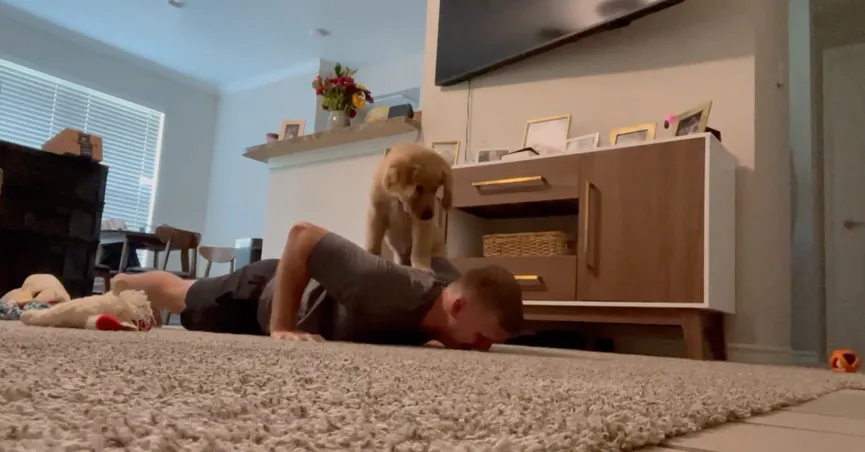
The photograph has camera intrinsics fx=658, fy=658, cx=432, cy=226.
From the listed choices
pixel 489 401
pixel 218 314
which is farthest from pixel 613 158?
pixel 489 401

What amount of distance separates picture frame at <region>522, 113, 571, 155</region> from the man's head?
59.2 inches

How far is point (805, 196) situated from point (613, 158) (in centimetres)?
162

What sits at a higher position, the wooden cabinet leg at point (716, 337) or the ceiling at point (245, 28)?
the ceiling at point (245, 28)

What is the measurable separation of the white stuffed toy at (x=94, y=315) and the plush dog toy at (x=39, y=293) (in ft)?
1.65

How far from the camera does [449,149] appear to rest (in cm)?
331

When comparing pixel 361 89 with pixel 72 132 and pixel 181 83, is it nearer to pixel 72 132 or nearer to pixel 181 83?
pixel 72 132

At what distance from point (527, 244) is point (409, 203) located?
73 cm

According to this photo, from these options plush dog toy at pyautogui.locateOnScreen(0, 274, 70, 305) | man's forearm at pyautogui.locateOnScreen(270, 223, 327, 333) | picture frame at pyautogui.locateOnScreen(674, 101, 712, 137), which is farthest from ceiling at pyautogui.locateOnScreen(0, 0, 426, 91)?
man's forearm at pyautogui.locateOnScreen(270, 223, 327, 333)

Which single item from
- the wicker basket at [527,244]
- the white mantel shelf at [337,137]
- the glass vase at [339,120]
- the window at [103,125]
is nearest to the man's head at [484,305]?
the wicker basket at [527,244]

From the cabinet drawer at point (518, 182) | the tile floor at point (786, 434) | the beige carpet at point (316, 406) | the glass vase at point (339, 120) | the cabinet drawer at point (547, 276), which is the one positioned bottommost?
the tile floor at point (786, 434)

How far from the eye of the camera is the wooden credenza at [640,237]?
7.26 ft

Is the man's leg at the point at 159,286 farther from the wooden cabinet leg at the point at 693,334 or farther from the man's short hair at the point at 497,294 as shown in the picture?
the wooden cabinet leg at the point at 693,334

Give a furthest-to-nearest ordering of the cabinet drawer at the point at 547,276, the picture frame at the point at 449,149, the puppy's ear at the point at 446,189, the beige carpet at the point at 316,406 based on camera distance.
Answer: the picture frame at the point at 449,149, the cabinet drawer at the point at 547,276, the puppy's ear at the point at 446,189, the beige carpet at the point at 316,406

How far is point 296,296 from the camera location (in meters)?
1.61
